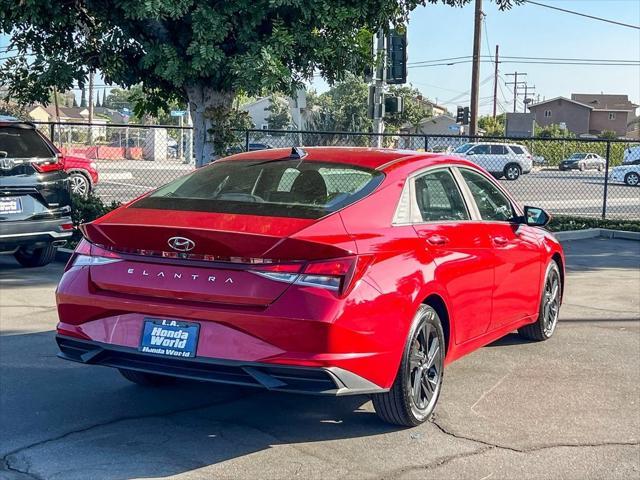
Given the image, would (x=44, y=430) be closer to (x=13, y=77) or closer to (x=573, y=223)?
(x=13, y=77)

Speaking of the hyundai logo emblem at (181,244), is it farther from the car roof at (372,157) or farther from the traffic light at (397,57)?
the traffic light at (397,57)

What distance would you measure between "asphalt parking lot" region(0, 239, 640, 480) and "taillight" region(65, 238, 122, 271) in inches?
37.3

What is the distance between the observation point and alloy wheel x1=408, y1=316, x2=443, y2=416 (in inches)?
203

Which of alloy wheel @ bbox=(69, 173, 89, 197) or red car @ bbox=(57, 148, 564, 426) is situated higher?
red car @ bbox=(57, 148, 564, 426)

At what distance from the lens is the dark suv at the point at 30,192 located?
9.75 m

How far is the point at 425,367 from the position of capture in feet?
17.4

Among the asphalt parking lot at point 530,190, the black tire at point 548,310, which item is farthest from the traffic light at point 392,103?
the black tire at point 548,310

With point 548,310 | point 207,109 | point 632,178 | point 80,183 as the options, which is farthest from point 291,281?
point 632,178

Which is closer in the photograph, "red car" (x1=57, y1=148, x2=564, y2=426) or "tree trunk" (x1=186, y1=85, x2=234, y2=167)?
"red car" (x1=57, y1=148, x2=564, y2=426)

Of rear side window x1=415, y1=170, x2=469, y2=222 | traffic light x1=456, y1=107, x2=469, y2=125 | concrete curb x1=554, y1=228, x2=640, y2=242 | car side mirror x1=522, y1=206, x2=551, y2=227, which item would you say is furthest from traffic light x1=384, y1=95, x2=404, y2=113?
traffic light x1=456, y1=107, x2=469, y2=125

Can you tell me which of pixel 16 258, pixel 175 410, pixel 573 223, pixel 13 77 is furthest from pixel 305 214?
pixel 573 223

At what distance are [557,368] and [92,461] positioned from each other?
3.60m

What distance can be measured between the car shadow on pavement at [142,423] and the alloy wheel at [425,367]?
0.86 feet

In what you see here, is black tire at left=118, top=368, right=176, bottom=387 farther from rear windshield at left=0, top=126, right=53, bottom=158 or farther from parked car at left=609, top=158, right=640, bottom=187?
parked car at left=609, top=158, right=640, bottom=187
